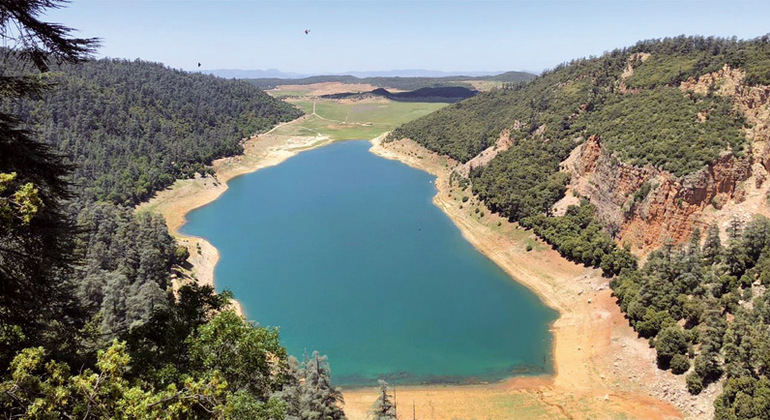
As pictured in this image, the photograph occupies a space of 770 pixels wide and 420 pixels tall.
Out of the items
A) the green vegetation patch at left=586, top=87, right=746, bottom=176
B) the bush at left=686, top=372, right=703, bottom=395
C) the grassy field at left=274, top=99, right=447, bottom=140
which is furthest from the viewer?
the grassy field at left=274, top=99, right=447, bottom=140

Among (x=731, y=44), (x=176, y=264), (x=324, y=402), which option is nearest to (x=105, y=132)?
(x=176, y=264)

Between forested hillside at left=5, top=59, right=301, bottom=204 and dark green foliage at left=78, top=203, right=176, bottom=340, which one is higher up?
forested hillside at left=5, top=59, right=301, bottom=204

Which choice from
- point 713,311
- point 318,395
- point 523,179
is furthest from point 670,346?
point 523,179

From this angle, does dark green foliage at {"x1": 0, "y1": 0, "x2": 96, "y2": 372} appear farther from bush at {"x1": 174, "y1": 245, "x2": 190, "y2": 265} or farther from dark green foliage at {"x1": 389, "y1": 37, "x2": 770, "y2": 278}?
dark green foliage at {"x1": 389, "y1": 37, "x2": 770, "y2": 278}

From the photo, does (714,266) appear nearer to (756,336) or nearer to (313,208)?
(756,336)

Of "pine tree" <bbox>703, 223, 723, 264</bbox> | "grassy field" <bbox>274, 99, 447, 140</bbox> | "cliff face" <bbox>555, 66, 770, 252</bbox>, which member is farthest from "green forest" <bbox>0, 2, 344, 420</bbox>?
"grassy field" <bbox>274, 99, 447, 140</bbox>

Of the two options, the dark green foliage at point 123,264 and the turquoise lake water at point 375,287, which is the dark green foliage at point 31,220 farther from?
the turquoise lake water at point 375,287
